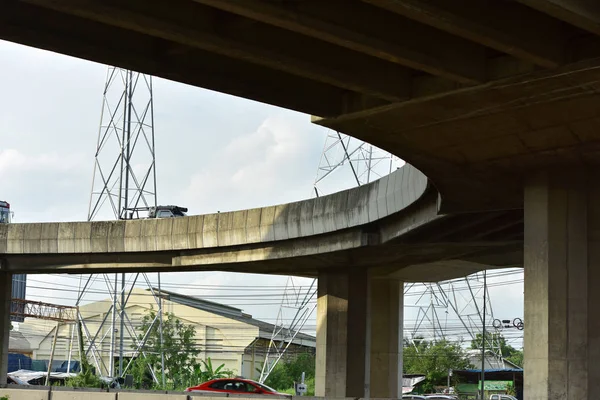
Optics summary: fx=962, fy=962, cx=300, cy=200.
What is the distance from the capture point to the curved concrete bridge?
1222 inches

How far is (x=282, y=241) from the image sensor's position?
119 feet

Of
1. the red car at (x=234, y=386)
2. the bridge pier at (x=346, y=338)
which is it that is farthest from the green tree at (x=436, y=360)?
the red car at (x=234, y=386)

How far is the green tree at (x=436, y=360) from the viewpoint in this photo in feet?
274

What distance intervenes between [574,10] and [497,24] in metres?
1.47

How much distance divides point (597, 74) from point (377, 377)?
1109 inches

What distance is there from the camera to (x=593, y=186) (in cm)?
2205

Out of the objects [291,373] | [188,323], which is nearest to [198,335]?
[188,323]

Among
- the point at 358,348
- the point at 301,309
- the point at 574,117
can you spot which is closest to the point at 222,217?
the point at 358,348

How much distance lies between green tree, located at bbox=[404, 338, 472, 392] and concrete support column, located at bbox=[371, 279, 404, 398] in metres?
39.5

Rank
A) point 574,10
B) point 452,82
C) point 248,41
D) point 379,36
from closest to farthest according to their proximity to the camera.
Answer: point 574,10 < point 379,36 < point 248,41 < point 452,82

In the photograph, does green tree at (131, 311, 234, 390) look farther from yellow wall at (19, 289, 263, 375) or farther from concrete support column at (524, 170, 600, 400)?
concrete support column at (524, 170, 600, 400)

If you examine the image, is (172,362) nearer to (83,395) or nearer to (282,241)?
(282,241)

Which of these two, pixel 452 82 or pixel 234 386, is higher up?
pixel 452 82

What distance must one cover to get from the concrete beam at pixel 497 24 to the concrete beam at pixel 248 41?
2.70m
